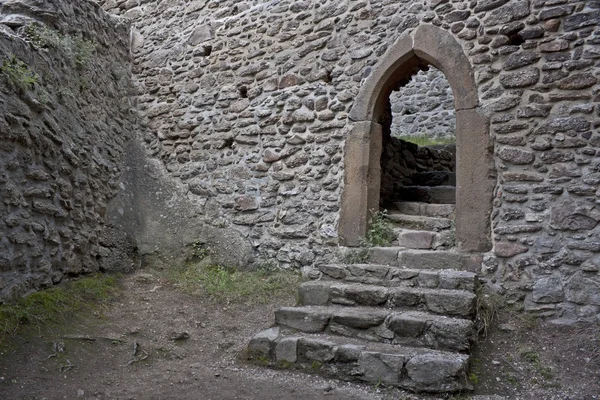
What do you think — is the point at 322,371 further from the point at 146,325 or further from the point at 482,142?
the point at 482,142

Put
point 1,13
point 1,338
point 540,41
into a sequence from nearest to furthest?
point 1,338
point 540,41
point 1,13

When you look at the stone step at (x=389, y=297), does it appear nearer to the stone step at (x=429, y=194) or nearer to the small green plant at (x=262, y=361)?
the small green plant at (x=262, y=361)

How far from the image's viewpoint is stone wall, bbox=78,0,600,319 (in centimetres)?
420

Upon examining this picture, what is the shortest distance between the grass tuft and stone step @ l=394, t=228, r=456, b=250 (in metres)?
1.20

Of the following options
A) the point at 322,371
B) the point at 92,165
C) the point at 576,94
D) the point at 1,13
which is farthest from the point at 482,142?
the point at 1,13

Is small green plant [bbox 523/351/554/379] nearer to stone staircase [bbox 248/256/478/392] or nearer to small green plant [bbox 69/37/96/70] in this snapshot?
stone staircase [bbox 248/256/478/392]

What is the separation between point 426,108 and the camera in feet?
33.6

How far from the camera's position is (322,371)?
3641mm

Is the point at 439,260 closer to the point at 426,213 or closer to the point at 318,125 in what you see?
the point at 426,213

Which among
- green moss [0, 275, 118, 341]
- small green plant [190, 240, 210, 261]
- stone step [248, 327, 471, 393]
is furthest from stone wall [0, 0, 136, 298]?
stone step [248, 327, 471, 393]

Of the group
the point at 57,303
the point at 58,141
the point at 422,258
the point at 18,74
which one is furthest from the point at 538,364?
the point at 18,74

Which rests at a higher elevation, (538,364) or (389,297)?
(389,297)

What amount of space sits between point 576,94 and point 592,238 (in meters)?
1.16

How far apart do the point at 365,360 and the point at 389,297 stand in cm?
76
